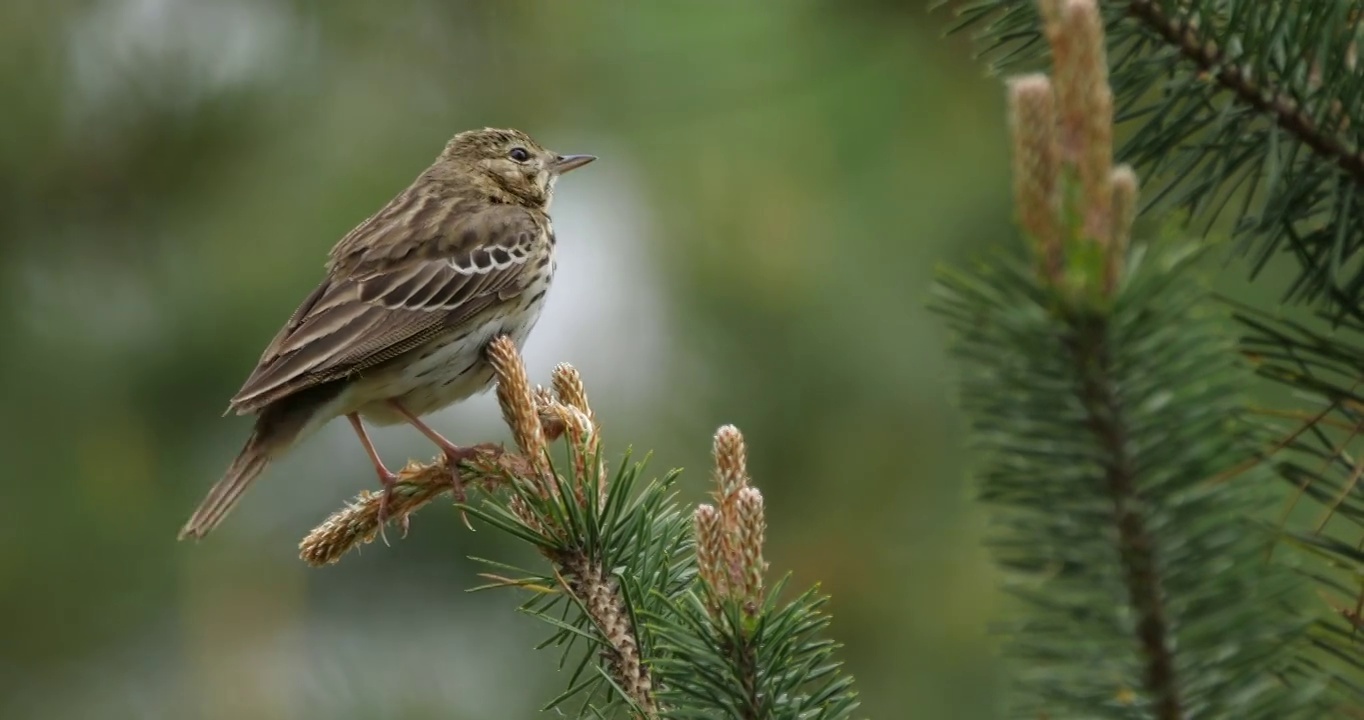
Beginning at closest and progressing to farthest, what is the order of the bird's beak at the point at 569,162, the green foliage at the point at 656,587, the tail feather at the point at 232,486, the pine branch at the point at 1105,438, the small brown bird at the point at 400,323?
1. the pine branch at the point at 1105,438
2. the green foliage at the point at 656,587
3. the tail feather at the point at 232,486
4. the small brown bird at the point at 400,323
5. the bird's beak at the point at 569,162

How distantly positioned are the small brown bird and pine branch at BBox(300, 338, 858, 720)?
1390 millimetres

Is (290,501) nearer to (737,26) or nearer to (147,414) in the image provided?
(147,414)

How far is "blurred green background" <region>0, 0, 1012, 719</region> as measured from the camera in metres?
6.32

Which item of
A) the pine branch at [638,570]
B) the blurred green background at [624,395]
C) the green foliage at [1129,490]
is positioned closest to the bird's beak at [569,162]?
the blurred green background at [624,395]

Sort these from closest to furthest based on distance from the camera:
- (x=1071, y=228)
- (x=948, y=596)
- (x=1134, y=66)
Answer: (x=1071, y=228)
(x=1134, y=66)
(x=948, y=596)

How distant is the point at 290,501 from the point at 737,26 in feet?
9.35

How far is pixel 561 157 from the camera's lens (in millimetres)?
6453

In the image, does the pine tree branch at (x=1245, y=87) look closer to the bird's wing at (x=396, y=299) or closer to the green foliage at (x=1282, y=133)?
the green foliage at (x=1282, y=133)

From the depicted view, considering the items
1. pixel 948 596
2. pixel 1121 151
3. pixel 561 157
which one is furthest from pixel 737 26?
pixel 1121 151

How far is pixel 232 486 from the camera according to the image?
4.55 metres

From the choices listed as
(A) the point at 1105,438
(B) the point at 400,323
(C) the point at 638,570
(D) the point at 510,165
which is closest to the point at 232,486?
(B) the point at 400,323

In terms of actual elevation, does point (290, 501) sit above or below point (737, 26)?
below

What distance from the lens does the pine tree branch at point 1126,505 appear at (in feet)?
4.60

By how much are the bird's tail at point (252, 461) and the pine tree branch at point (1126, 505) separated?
133 inches
